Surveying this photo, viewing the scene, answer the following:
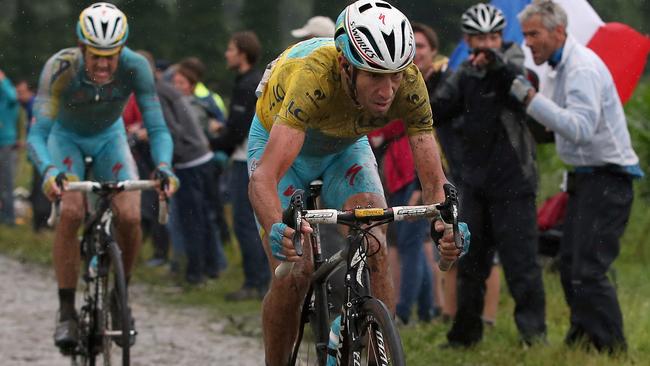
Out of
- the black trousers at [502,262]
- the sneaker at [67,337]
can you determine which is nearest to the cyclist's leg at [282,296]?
the sneaker at [67,337]

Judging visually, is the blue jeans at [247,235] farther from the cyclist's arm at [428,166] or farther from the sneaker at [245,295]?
the cyclist's arm at [428,166]

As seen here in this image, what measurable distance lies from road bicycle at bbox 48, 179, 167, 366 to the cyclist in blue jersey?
0.10 metres

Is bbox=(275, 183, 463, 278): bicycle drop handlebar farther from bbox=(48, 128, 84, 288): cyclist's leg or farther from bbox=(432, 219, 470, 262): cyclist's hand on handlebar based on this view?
bbox=(48, 128, 84, 288): cyclist's leg

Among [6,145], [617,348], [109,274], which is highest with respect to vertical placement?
[6,145]

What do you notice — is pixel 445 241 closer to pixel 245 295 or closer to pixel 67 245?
pixel 67 245

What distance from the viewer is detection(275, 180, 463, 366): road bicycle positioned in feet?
17.2

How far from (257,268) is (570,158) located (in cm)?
432

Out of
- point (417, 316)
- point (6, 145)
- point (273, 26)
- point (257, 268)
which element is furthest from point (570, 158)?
point (273, 26)

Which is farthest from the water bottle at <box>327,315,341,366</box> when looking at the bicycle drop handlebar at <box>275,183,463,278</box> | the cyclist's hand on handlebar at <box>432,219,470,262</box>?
the cyclist's hand on handlebar at <box>432,219,470,262</box>

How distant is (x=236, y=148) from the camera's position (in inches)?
484

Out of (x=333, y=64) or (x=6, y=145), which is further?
(x=6, y=145)

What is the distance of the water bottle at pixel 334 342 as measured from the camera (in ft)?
18.8

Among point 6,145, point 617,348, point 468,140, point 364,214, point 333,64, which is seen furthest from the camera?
point 6,145

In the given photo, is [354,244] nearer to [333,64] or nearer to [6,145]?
Answer: [333,64]
